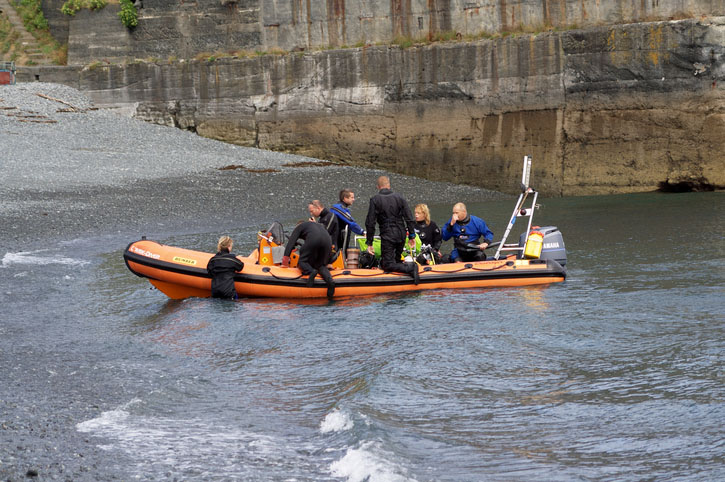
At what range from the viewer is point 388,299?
9.89 metres

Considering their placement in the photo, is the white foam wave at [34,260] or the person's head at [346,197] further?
the white foam wave at [34,260]

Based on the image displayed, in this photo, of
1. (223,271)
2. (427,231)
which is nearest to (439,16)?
(427,231)

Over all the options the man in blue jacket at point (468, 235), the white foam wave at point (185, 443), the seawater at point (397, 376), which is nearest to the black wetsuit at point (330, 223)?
the seawater at point (397, 376)

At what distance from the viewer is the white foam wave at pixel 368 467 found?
4805 mm

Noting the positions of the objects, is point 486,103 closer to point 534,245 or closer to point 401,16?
point 401,16

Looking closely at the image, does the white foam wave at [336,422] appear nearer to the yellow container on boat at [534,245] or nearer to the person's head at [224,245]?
the person's head at [224,245]

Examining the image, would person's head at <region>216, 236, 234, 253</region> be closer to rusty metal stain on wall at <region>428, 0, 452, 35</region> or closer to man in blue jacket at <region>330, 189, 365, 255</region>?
man in blue jacket at <region>330, 189, 365, 255</region>

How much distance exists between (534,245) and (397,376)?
4.07m

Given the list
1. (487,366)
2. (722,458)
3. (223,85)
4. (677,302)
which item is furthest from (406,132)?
(722,458)

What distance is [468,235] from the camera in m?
10.7

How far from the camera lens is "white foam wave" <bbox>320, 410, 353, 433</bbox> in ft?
18.5

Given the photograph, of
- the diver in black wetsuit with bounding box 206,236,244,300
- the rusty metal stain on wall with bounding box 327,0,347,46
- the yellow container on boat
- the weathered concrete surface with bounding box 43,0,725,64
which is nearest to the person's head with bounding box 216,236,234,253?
the diver in black wetsuit with bounding box 206,236,244,300

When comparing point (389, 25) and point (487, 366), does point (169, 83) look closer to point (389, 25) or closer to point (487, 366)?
point (389, 25)

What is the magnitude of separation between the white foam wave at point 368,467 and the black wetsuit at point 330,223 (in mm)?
5327
